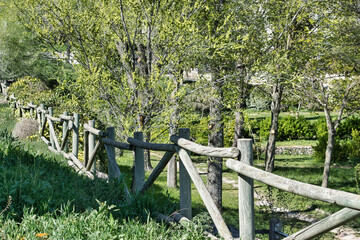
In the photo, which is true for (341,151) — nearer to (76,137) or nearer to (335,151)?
(335,151)

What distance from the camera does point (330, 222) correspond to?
250 centimetres

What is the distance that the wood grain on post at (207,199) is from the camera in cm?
347

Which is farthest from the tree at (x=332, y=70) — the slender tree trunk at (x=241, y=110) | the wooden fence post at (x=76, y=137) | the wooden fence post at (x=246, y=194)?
the wooden fence post at (x=246, y=194)

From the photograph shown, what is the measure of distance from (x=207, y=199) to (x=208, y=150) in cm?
47

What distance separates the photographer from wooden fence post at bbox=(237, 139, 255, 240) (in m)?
3.21

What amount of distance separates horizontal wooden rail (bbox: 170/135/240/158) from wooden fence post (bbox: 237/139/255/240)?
7 cm

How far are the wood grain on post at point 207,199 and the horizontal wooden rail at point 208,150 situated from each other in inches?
4.0

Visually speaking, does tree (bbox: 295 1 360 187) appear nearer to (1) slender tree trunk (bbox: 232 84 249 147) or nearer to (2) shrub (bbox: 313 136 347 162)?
(1) slender tree trunk (bbox: 232 84 249 147)

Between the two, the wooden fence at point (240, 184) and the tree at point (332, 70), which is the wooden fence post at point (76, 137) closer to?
the wooden fence at point (240, 184)

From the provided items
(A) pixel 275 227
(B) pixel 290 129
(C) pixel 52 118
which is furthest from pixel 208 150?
(B) pixel 290 129

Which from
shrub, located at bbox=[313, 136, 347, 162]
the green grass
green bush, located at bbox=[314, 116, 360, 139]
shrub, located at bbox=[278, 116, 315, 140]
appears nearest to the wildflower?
the green grass

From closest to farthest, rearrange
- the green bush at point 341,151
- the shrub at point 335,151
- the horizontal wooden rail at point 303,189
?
the horizontal wooden rail at point 303,189 → the green bush at point 341,151 → the shrub at point 335,151

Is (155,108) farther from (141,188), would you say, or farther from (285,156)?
(285,156)

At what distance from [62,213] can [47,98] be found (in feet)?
32.4
